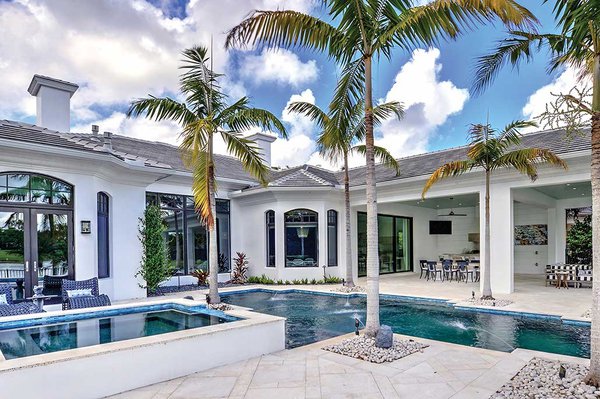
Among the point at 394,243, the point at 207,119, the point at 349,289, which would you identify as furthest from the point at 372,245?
the point at 394,243

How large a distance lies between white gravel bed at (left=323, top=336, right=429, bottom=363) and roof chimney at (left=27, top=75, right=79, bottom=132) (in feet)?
35.4

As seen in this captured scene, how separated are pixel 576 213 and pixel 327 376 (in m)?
15.8

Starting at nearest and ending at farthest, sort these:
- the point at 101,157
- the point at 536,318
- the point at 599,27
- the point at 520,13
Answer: the point at 599,27 < the point at 520,13 < the point at 536,318 < the point at 101,157

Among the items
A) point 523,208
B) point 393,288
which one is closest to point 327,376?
point 393,288

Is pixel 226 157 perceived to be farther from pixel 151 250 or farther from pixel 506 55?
pixel 506 55

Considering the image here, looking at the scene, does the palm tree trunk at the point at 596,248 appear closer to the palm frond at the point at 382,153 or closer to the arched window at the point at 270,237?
the palm frond at the point at 382,153

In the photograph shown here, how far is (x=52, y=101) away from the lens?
39.7ft

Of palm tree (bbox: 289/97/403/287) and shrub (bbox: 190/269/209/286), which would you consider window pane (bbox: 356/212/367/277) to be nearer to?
palm tree (bbox: 289/97/403/287)

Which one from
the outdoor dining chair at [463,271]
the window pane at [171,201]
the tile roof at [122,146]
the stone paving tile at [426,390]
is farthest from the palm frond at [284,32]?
the outdoor dining chair at [463,271]

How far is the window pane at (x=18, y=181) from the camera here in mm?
9227

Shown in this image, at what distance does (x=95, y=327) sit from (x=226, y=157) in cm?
1429

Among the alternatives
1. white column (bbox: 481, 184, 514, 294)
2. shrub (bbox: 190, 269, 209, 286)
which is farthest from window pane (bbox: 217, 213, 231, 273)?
white column (bbox: 481, 184, 514, 294)

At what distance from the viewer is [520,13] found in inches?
191

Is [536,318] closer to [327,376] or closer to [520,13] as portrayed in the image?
[327,376]
